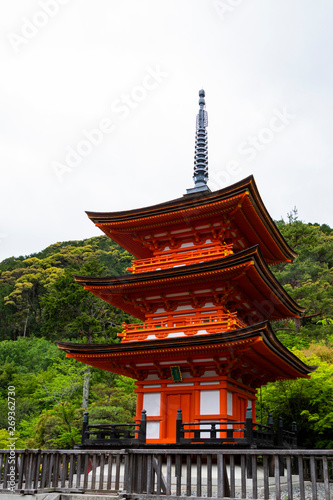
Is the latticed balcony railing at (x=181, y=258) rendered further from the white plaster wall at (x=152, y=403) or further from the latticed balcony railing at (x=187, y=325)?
the white plaster wall at (x=152, y=403)

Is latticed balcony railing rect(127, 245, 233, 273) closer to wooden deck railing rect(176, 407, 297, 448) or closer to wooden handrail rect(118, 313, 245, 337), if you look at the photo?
wooden handrail rect(118, 313, 245, 337)

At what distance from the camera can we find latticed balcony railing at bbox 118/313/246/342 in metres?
15.8

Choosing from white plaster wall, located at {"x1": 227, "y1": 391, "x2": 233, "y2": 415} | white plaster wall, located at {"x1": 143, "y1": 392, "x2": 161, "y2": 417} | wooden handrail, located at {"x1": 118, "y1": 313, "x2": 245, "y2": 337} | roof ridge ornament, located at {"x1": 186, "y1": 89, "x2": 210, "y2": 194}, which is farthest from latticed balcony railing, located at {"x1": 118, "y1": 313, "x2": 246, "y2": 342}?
roof ridge ornament, located at {"x1": 186, "y1": 89, "x2": 210, "y2": 194}

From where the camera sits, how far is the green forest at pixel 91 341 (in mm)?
23078

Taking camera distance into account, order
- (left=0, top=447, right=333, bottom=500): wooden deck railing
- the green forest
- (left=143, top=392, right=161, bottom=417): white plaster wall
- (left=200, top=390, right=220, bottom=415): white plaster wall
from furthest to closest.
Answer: the green forest → (left=143, top=392, right=161, bottom=417): white plaster wall → (left=200, top=390, right=220, bottom=415): white plaster wall → (left=0, top=447, right=333, bottom=500): wooden deck railing

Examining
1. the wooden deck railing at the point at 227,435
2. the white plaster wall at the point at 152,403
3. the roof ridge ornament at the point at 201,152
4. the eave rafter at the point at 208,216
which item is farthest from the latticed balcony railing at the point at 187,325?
the roof ridge ornament at the point at 201,152

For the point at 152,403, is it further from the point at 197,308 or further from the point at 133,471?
the point at 133,471

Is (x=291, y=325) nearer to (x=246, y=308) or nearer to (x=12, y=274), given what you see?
(x=246, y=308)

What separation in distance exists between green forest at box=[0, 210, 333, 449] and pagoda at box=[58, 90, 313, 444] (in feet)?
14.1

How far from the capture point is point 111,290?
18.2 m

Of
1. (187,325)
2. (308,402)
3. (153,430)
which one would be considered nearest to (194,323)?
(187,325)

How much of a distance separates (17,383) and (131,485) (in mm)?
36948

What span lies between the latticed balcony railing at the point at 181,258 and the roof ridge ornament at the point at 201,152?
3.33 metres

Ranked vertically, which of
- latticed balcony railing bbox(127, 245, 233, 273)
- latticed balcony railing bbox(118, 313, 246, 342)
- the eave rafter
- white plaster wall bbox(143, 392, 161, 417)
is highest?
the eave rafter
